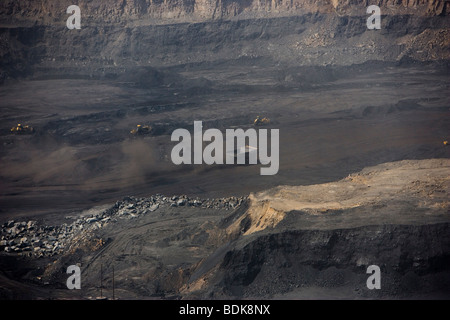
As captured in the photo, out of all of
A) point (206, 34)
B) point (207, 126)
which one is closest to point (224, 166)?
point (207, 126)

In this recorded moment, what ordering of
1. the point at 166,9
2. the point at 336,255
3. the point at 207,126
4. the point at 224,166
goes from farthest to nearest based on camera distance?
the point at 166,9 < the point at 207,126 < the point at 224,166 < the point at 336,255

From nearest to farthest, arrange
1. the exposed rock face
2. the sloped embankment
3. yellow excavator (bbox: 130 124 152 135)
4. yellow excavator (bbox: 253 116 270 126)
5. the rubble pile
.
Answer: the sloped embankment, the rubble pile, yellow excavator (bbox: 130 124 152 135), yellow excavator (bbox: 253 116 270 126), the exposed rock face

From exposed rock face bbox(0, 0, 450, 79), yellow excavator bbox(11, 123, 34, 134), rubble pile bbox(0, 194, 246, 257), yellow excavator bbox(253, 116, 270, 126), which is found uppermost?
exposed rock face bbox(0, 0, 450, 79)

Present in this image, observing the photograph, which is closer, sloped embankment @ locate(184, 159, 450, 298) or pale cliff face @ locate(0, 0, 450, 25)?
sloped embankment @ locate(184, 159, 450, 298)

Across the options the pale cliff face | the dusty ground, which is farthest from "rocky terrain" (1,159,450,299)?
the pale cliff face

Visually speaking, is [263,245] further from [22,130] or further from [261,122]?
[22,130]

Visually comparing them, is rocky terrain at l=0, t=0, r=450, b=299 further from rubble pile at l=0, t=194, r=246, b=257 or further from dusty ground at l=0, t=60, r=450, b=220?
dusty ground at l=0, t=60, r=450, b=220

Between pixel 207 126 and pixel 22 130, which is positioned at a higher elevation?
pixel 207 126

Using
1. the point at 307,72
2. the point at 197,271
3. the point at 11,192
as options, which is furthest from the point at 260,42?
the point at 197,271

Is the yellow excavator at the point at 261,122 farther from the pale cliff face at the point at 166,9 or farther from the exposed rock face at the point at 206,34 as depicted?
the pale cliff face at the point at 166,9

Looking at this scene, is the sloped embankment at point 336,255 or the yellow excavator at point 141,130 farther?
the yellow excavator at point 141,130

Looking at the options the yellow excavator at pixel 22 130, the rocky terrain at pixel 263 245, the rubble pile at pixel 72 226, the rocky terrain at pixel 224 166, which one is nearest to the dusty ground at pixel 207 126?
the rocky terrain at pixel 224 166

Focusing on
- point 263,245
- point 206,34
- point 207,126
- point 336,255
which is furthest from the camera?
point 206,34
